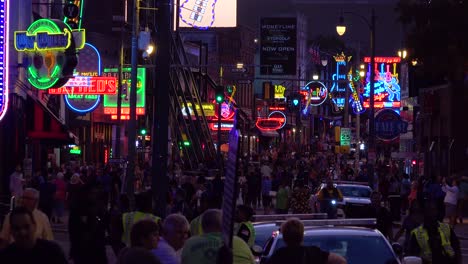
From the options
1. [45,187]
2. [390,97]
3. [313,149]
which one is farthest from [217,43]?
[45,187]

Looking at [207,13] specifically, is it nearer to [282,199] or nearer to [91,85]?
[91,85]

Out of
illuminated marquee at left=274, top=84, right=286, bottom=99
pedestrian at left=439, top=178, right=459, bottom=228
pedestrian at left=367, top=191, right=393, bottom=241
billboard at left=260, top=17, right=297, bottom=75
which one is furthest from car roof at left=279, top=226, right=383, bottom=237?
illuminated marquee at left=274, top=84, right=286, bottom=99

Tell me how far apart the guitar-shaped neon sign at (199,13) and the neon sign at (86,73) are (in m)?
11.9

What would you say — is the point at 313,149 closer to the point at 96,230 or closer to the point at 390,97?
the point at 390,97

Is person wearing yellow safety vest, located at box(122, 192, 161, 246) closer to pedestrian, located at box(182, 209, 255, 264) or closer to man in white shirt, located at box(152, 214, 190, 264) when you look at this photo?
man in white shirt, located at box(152, 214, 190, 264)

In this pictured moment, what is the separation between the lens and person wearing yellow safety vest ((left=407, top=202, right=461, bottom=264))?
13.5m

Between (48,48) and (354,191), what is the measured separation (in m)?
10.4

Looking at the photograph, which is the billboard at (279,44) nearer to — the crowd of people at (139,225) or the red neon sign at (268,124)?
the crowd of people at (139,225)

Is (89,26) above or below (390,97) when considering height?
above

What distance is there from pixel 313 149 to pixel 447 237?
105 metres

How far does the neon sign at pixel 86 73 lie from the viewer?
137 feet

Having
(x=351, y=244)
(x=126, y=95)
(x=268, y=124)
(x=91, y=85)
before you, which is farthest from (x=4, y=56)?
(x=268, y=124)

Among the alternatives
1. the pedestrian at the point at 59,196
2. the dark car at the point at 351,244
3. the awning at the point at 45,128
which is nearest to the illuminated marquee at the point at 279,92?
the awning at the point at 45,128

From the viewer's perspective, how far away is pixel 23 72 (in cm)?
3562
